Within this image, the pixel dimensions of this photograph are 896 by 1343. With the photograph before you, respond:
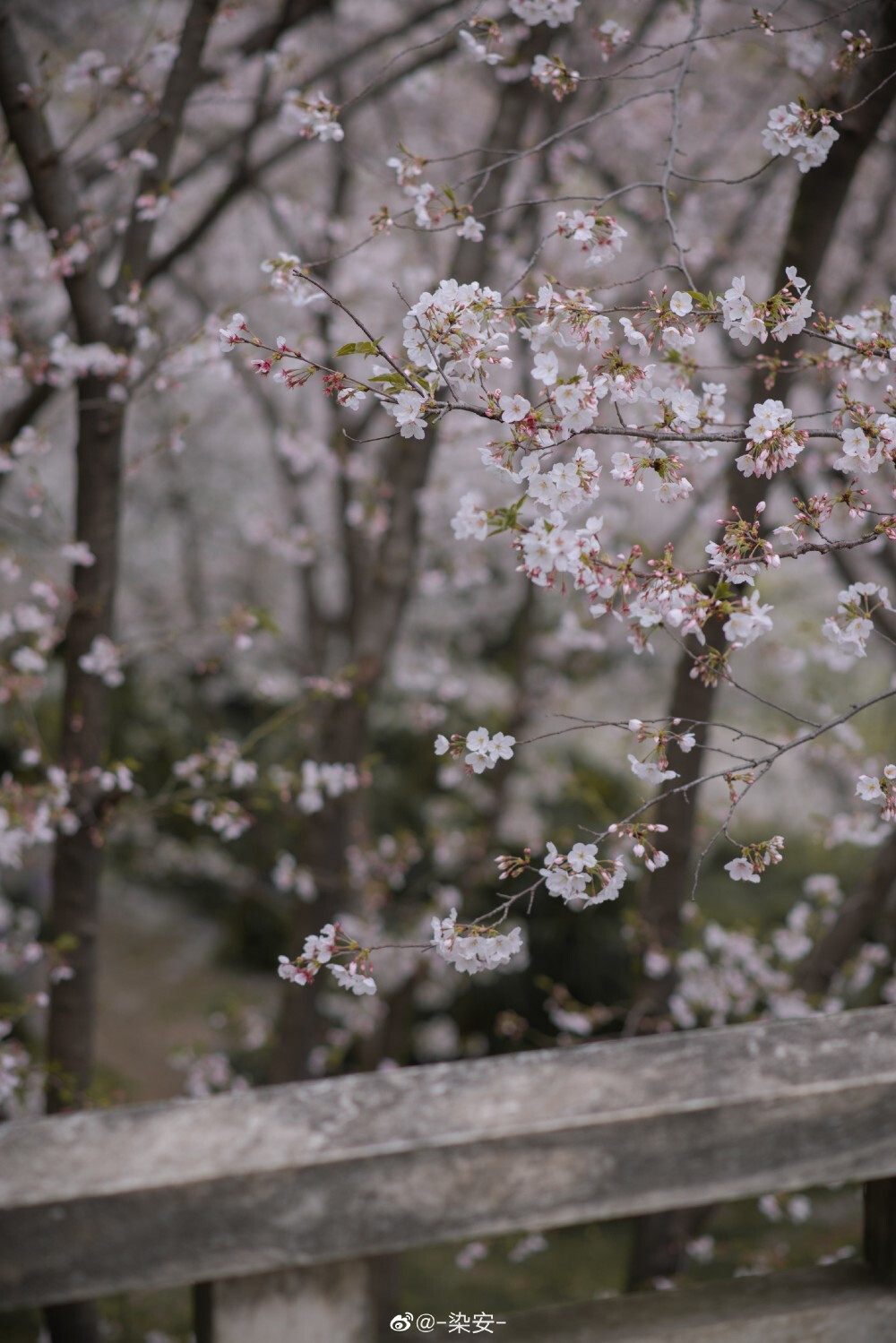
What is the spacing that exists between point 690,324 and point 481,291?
11.8 inches

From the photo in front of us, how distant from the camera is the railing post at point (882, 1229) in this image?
1234 mm

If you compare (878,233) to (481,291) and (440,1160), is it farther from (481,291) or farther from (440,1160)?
(440,1160)

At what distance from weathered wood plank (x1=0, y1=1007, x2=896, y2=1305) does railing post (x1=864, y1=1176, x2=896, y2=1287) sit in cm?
15

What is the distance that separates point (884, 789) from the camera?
52.5 inches

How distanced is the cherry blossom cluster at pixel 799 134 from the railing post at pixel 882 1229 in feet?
4.78

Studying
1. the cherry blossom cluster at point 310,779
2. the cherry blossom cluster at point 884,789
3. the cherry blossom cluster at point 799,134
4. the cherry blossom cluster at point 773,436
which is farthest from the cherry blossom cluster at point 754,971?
the cherry blossom cluster at point 799,134

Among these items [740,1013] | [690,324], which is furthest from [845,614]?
[740,1013]

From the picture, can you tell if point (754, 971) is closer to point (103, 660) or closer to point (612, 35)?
point (103, 660)

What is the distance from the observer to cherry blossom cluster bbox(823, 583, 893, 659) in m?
1.34

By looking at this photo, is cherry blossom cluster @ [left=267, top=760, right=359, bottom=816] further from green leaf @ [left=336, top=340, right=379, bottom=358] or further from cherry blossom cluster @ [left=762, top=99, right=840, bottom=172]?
cherry blossom cluster @ [left=762, top=99, right=840, bottom=172]

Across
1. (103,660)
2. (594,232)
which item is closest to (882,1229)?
(594,232)

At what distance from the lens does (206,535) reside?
7512mm

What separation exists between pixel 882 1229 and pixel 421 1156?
64cm

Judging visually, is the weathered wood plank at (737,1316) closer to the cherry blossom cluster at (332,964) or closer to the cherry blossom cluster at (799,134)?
the cherry blossom cluster at (332,964)
